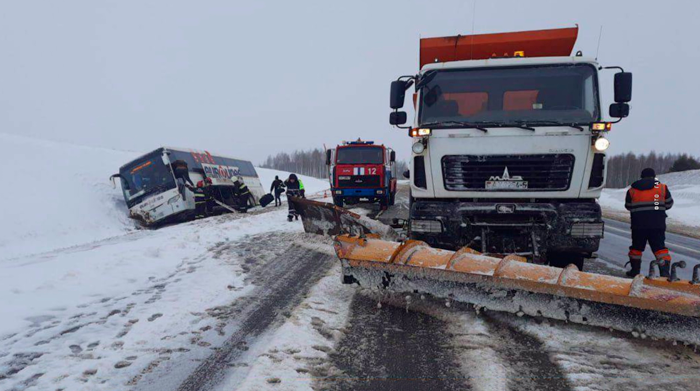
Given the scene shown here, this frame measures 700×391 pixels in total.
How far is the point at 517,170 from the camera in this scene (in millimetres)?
4473

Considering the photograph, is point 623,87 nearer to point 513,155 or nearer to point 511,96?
point 511,96

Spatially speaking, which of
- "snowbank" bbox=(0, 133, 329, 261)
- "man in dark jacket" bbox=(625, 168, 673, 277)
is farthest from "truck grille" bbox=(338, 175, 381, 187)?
"man in dark jacket" bbox=(625, 168, 673, 277)

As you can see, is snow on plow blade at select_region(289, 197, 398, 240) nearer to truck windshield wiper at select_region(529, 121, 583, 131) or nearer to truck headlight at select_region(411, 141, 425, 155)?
truck headlight at select_region(411, 141, 425, 155)

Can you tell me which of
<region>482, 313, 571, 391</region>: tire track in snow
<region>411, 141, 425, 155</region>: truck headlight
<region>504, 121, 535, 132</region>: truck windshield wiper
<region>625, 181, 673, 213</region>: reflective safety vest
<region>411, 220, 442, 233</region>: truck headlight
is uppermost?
<region>504, 121, 535, 132</region>: truck windshield wiper

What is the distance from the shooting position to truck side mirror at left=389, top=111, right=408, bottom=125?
5402 millimetres

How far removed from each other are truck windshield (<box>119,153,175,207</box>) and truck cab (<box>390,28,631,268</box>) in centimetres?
1217

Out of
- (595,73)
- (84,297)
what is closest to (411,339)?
(84,297)

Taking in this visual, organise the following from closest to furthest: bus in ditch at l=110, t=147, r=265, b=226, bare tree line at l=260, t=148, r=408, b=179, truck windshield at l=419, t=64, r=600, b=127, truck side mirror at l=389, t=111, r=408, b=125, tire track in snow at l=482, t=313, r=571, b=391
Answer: tire track in snow at l=482, t=313, r=571, b=391 < truck windshield at l=419, t=64, r=600, b=127 < truck side mirror at l=389, t=111, r=408, b=125 < bus in ditch at l=110, t=147, r=265, b=226 < bare tree line at l=260, t=148, r=408, b=179

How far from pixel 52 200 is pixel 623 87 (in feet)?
62.4

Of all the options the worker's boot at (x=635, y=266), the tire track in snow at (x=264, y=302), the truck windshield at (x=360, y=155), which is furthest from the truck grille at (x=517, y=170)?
the truck windshield at (x=360, y=155)

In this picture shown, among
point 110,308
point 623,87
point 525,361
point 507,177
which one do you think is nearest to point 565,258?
point 507,177

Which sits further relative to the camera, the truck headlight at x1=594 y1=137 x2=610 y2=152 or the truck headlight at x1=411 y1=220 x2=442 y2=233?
the truck headlight at x1=411 y1=220 x2=442 y2=233

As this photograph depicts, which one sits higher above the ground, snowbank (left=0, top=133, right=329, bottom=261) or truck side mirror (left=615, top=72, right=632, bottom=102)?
truck side mirror (left=615, top=72, right=632, bottom=102)

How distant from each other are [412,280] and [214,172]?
1601cm
